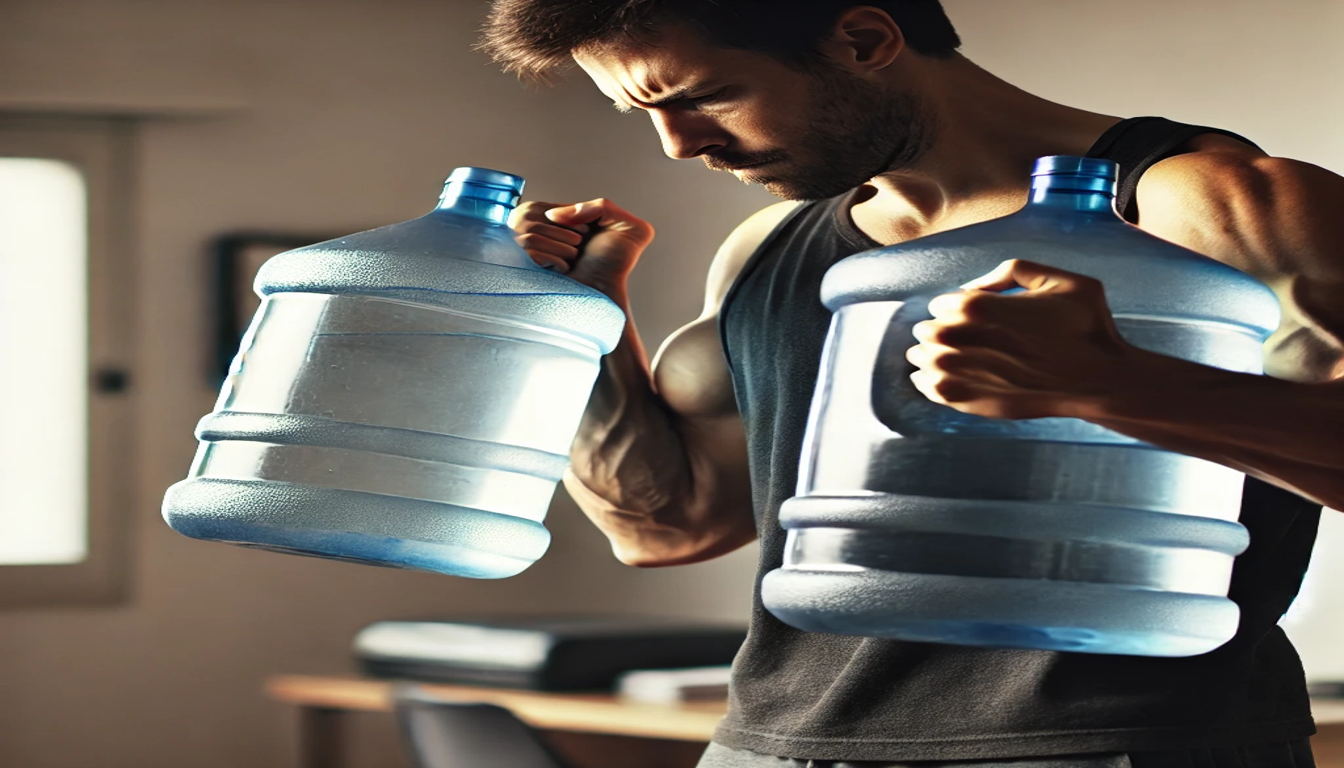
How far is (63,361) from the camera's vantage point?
341 cm

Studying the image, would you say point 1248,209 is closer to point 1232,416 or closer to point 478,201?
point 1232,416

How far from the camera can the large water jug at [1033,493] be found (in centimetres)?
85

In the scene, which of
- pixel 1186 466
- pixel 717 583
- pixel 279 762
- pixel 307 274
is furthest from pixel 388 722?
pixel 1186 466

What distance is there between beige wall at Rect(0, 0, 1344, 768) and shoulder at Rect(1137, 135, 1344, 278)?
8.21 feet

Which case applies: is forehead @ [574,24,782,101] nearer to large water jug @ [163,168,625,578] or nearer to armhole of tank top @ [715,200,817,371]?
large water jug @ [163,168,625,578]

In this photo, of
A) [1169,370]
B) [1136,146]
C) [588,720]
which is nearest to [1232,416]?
[1169,370]

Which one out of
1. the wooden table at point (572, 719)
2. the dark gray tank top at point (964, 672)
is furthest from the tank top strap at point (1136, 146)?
the wooden table at point (572, 719)

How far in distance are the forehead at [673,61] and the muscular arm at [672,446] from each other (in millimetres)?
315

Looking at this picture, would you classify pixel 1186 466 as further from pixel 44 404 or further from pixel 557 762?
pixel 44 404

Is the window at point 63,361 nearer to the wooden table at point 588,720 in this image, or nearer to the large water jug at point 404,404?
the wooden table at point 588,720

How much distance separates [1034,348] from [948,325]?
44 millimetres

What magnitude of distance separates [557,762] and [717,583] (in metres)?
1.80

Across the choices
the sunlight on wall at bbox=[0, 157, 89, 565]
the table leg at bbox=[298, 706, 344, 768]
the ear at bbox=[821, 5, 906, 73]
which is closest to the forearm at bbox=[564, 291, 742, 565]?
the ear at bbox=[821, 5, 906, 73]

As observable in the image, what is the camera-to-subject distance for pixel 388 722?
11.8ft
